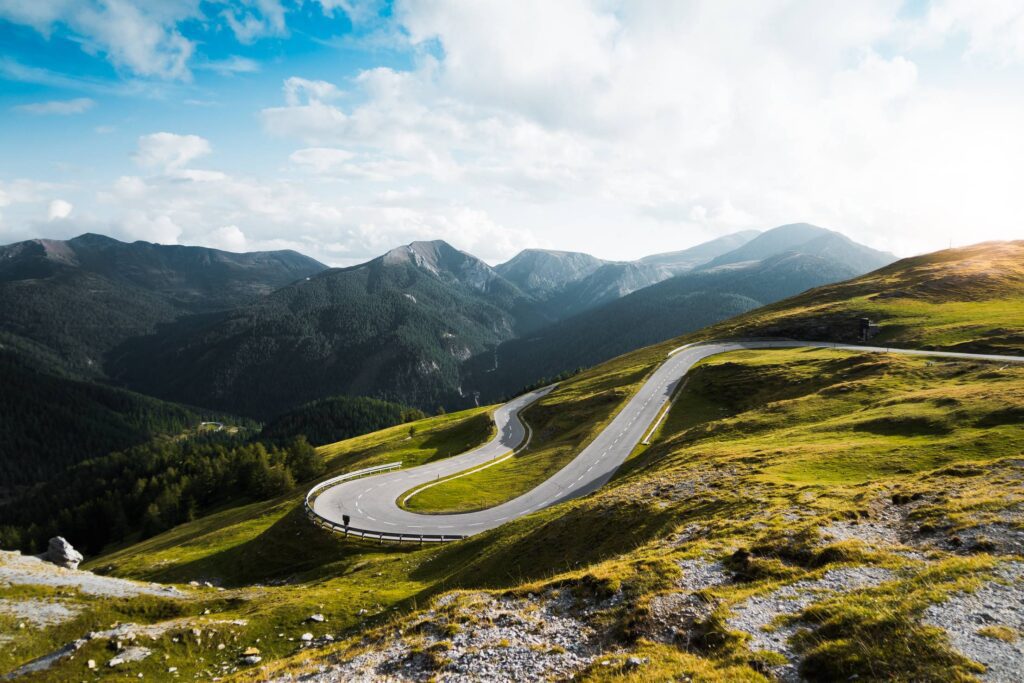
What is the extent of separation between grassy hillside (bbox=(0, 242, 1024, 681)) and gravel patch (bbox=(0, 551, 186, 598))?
1.30m

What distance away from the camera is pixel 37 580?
99.0 feet

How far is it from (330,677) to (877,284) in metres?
152

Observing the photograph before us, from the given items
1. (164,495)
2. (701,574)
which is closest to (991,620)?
(701,574)

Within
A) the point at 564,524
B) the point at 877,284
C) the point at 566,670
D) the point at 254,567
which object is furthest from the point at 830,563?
the point at 877,284

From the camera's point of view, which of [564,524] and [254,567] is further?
[254,567]

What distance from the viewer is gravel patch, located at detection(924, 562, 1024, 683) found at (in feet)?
34.1

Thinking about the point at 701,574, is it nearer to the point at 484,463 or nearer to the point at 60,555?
the point at 484,463

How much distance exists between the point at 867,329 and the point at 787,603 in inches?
3515

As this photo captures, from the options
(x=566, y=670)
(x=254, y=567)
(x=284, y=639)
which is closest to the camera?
(x=566, y=670)

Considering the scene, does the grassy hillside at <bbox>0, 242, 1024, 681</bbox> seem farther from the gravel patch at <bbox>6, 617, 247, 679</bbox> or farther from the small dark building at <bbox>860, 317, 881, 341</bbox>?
the small dark building at <bbox>860, 317, 881, 341</bbox>

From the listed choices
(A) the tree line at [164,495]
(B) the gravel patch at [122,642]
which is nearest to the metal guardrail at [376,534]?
(B) the gravel patch at [122,642]

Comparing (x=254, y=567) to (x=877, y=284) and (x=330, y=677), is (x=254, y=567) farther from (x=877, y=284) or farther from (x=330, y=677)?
(x=877, y=284)

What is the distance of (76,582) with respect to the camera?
3067 centimetres

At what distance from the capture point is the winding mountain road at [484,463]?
44625 mm
